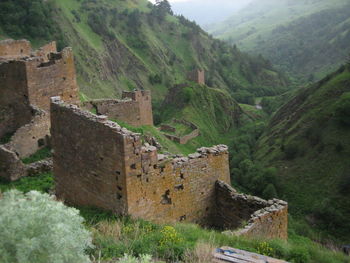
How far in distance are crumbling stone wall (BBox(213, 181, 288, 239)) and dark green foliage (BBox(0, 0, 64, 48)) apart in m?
61.9

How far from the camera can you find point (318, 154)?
56469mm

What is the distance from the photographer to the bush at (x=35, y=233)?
16.9 feet

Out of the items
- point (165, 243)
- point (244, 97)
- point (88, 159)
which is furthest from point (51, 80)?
point (244, 97)

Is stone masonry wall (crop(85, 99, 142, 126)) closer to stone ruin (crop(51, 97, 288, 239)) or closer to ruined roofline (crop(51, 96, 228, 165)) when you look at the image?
ruined roofline (crop(51, 96, 228, 165))

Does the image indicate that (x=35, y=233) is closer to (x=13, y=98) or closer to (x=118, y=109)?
(x=13, y=98)

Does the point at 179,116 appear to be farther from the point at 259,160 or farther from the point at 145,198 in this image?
the point at 145,198

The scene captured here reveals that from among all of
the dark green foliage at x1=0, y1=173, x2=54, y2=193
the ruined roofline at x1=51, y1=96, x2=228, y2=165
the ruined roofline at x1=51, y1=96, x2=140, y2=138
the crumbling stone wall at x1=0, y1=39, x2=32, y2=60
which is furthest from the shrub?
the crumbling stone wall at x1=0, y1=39, x2=32, y2=60

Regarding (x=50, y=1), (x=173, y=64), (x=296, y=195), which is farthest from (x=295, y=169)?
(x=173, y=64)

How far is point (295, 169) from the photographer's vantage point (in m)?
57.0

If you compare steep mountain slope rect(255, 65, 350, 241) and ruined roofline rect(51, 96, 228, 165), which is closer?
ruined roofline rect(51, 96, 228, 165)

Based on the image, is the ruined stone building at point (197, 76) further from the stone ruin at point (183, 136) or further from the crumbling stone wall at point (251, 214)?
the crumbling stone wall at point (251, 214)

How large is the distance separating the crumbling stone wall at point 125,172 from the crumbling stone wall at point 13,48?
12.9m

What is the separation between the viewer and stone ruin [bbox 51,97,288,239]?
34.7 feet

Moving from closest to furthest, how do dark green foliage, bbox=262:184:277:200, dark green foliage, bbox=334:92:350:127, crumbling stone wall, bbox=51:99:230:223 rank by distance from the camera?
1. crumbling stone wall, bbox=51:99:230:223
2. dark green foliage, bbox=262:184:277:200
3. dark green foliage, bbox=334:92:350:127
